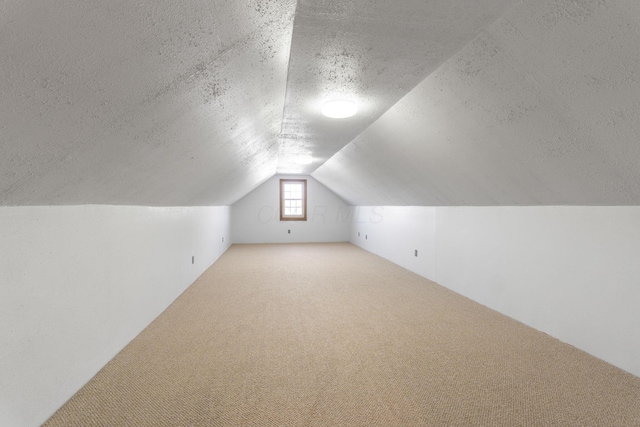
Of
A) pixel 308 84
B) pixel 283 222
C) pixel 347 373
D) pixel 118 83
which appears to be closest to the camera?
pixel 118 83

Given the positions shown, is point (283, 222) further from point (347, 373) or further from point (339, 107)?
point (347, 373)

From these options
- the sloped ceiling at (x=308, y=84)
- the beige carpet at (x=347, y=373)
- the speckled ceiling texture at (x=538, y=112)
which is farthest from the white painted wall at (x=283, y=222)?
the sloped ceiling at (x=308, y=84)

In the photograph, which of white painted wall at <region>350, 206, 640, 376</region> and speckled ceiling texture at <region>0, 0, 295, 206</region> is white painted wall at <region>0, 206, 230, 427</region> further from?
white painted wall at <region>350, 206, 640, 376</region>

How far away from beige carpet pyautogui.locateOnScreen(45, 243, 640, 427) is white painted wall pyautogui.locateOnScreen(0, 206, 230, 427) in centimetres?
16

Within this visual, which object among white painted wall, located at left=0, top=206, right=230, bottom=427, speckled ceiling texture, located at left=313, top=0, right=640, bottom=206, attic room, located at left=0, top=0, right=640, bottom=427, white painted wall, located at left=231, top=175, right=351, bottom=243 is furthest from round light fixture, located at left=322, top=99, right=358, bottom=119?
white painted wall, located at left=231, top=175, right=351, bottom=243

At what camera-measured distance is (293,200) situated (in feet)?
31.6

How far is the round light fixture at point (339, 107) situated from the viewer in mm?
2617

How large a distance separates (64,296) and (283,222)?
7.71 metres

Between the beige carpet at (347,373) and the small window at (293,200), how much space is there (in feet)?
19.1

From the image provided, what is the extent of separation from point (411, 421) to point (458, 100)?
192 centimetres

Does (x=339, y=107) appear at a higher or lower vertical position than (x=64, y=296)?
higher

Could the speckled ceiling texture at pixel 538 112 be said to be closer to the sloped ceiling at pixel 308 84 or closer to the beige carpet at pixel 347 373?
the sloped ceiling at pixel 308 84

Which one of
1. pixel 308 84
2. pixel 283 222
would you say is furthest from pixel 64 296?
pixel 283 222

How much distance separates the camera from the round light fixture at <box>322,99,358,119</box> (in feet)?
8.59
